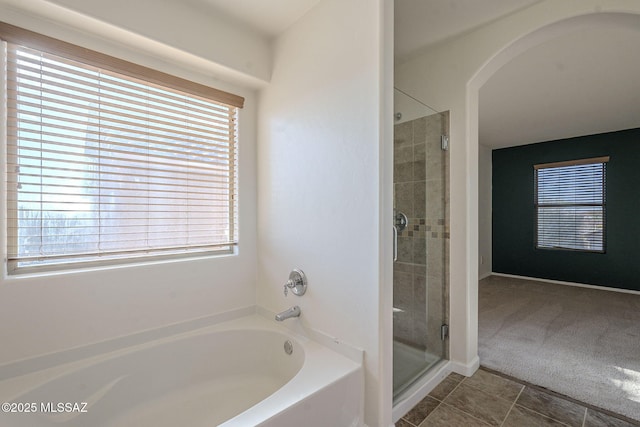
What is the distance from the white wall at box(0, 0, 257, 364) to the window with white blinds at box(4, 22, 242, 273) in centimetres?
10

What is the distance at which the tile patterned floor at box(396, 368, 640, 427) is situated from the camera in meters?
1.58

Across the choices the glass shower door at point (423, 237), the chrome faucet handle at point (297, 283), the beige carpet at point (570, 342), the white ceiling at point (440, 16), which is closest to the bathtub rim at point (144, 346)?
the chrome faucet handle at point (297, 283)

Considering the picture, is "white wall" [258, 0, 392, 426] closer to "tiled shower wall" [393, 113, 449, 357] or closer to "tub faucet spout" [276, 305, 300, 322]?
"tub faucet spout" [276, 305, 300, 322]

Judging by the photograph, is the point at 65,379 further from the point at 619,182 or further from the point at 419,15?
the point at 619,182

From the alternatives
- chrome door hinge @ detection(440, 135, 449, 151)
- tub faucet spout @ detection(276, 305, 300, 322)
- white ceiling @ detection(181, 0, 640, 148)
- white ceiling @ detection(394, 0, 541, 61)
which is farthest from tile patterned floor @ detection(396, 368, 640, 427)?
white ceiling @ detection(394, 0, 541, 61)

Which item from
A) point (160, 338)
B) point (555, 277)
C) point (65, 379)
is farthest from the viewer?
point (555, 277)

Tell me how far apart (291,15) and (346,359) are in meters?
2.11

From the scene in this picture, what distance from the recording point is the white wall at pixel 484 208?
540 centimetres

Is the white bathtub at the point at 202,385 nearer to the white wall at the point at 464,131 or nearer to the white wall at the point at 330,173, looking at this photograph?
the white wall at the point at 330,173

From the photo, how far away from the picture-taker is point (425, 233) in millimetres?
2143

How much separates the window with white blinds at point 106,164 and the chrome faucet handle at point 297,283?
0.61 m

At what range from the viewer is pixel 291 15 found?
1.83 m

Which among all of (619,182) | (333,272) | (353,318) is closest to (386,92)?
(333,272)

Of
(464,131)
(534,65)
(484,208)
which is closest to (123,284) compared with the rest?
(464,131)
